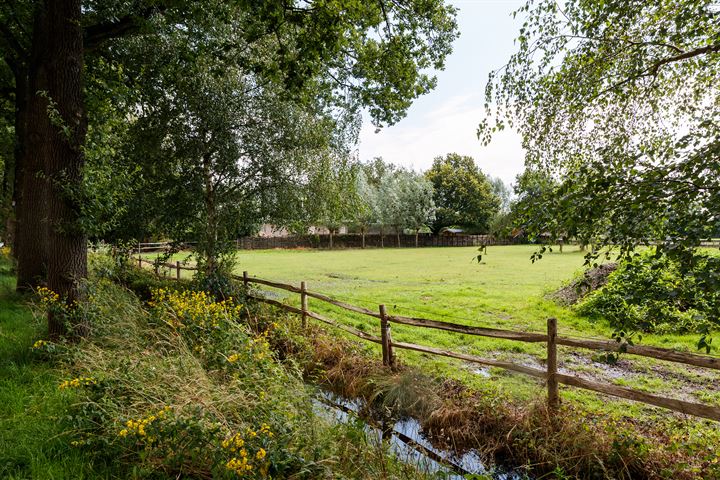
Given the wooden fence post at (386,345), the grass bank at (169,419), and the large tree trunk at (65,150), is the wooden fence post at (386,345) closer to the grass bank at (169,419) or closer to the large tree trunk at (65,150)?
the grass bank at (169,419)

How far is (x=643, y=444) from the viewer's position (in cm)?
441

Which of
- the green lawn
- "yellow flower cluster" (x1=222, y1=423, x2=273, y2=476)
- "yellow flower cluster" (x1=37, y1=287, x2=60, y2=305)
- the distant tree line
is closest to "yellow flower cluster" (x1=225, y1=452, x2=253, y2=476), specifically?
"yellow flower cluster" (x1=222, y1=423, x2=273, y2=476)

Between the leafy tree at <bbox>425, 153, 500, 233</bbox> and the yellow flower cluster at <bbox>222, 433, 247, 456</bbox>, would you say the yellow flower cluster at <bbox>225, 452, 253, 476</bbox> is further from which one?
the leafy tree at <bbox>425, 153, 500, 233</bbox>

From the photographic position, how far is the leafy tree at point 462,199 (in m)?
60.2

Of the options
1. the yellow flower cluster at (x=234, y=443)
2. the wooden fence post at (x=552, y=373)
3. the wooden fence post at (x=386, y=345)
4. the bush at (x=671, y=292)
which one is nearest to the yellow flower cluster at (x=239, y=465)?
the yellow flower cluster at (x=234, y=443)

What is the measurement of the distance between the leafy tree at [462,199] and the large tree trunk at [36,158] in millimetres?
52371

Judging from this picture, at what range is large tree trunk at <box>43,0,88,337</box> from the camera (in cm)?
614

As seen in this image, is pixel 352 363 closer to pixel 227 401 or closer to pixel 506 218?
pixel 227 401

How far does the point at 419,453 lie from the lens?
506 centimetres

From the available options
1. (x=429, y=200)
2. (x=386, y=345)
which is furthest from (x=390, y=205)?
(x=386, y=345)

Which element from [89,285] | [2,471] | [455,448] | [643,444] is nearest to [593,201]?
[643,444]

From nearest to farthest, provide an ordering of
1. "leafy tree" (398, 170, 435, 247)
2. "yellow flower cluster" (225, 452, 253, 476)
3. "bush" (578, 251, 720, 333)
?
"bush" (578, 251, 720, 333) → "yellow flower cluster" (225, 452, 253, 476) → "leafy tree" (398, 170, 435, 247)

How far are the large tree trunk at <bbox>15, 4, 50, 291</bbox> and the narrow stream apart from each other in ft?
18.8

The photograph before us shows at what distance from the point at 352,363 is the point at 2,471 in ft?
15.9
